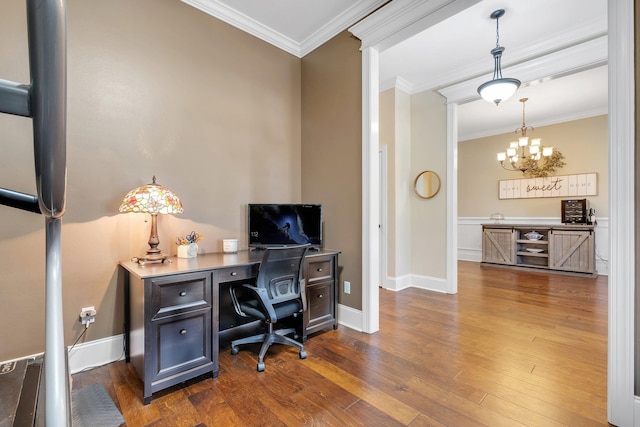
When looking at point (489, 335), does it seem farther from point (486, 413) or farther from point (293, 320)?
point (293, 320)

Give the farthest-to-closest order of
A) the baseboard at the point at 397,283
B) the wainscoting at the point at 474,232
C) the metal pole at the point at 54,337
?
the wainscoting at the point at 474,232, the baseboard at the point at 397,283, the metal pole at the point at 54,337

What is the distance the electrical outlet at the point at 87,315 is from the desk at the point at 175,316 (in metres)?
0.20

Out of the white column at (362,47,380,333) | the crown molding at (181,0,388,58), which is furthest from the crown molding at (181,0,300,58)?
the white column at (362,47,380,333)

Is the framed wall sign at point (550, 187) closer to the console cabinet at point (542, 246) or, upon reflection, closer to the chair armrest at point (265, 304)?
the console cabinet at point (542, 246)

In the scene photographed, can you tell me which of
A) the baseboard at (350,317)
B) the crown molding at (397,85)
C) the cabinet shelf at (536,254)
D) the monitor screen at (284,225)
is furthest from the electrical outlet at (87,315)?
the cabinet shelf at (536,254)

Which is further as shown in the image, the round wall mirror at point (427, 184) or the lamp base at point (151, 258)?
the round wall mirror at point (427, 184)

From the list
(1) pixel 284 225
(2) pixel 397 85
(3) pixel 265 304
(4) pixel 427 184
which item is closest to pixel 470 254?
Answer: (4) pixel 427 184

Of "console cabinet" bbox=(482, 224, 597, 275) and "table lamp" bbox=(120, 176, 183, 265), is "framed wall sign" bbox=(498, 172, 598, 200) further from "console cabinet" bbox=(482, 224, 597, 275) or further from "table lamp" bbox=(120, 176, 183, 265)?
"table lamp" bbox=(120, 176, 183, 265)

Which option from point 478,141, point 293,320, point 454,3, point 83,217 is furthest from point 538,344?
point 478,141

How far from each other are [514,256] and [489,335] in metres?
3.85

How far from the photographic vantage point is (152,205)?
207 cm

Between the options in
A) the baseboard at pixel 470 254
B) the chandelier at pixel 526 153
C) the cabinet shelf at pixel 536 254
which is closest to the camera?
the chandelier at pixel 526 153

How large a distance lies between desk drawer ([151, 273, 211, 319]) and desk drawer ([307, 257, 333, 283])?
2.97ft

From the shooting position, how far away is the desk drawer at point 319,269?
2.67 metres
